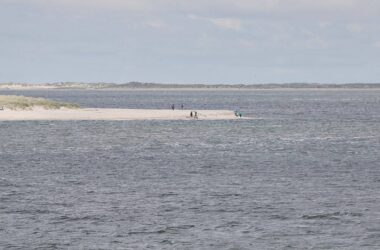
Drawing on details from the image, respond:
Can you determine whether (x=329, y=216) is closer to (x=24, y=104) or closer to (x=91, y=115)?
(x=91, y=115)

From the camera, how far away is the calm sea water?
36.1 m

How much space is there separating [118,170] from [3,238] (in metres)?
23.7

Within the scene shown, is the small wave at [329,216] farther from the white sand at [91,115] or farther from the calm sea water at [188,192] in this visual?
the white sand at [91,115]

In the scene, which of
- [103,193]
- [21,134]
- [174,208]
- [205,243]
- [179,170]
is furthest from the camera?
[21,134]

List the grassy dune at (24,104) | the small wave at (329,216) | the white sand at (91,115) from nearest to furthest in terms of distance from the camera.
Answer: the small wave at (329,216), the white sand at (91,115), the grassy dune at (24,104)

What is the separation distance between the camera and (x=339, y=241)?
116 feet

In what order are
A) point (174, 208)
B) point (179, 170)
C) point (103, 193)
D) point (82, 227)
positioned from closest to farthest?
point (82, 227), point (174, 208), point (103, 193), point (179, 170)

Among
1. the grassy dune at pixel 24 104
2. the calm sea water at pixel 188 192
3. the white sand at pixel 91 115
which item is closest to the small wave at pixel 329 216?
the calm sea water at pixel 188 192

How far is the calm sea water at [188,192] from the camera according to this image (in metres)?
36.1

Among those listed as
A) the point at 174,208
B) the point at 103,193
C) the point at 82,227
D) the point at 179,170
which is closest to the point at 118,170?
the point at 179,170

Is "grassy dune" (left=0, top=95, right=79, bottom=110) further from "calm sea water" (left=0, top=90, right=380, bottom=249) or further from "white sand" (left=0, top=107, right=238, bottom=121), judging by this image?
"calm sea water" (left=0, top=90, right=380, bottom=249)

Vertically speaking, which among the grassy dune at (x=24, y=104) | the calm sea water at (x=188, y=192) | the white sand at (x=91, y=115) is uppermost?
the grassy dune at (x=24, y=104)

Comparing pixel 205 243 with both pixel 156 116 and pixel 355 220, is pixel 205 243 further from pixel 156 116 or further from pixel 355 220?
pixel 156 116

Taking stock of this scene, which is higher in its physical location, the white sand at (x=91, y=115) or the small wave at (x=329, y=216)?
the small wave at (x=329, y=216)
